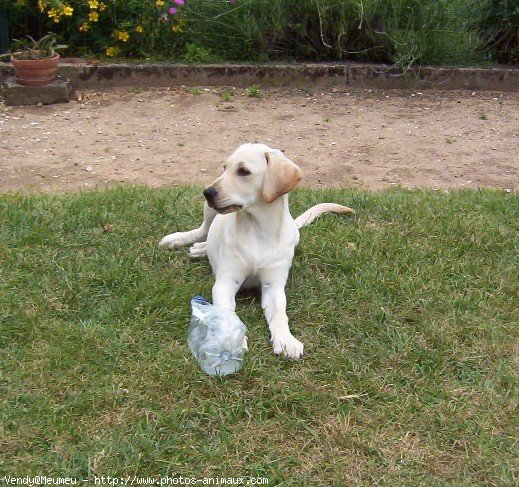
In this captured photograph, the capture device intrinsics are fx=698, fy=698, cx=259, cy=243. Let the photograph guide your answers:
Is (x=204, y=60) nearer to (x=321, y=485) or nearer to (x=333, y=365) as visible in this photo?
(x=333, y=365)

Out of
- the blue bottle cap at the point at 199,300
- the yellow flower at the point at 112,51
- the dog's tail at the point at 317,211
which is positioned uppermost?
the yellow flower at the point at 112,51

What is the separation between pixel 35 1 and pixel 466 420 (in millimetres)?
7677

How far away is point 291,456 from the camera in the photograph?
261 cm

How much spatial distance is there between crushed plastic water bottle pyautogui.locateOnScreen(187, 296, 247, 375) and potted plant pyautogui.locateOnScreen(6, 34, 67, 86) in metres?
5.12

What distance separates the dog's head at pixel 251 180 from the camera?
3238 mm

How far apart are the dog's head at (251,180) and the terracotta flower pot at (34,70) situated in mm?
4945

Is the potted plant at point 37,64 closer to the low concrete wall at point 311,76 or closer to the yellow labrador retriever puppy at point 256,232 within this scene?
the low concrete wall at point 311,76

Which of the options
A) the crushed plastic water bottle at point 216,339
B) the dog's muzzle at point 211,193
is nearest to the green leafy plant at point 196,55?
the dog's muzzle at point 211,193

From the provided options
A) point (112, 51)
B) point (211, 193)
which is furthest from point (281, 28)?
point (211, 193)

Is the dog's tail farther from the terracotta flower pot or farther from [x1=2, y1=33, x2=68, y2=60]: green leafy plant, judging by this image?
[x1=2, y1=33, x2=68, y2=60]: green leafy plant

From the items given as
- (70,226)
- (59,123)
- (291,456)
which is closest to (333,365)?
(291,456)

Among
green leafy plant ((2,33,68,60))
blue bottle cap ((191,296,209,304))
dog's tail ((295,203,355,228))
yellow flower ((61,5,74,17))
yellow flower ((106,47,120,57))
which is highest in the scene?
yellow flower ((61,5,74,17))

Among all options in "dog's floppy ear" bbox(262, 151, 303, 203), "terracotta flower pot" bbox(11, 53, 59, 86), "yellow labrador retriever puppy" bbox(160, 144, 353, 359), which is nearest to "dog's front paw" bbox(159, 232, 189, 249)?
Result: "yellow labrador retriever puppy" bbox(160, 144, 353, 359)

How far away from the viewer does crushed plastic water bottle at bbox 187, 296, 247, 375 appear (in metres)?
3.03
